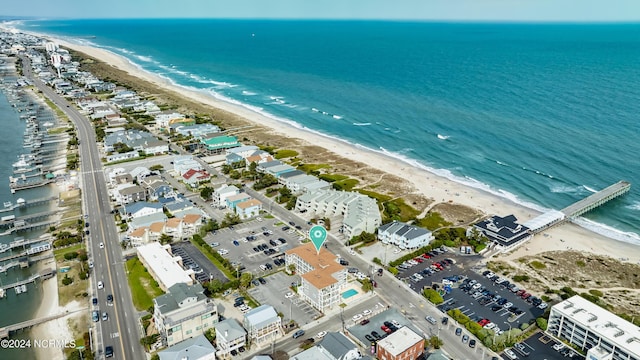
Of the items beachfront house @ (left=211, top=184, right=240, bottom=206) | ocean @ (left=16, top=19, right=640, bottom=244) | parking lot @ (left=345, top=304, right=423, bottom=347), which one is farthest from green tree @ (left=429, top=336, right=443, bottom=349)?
ocean @ (left=16, top=19, right=640, bottom=244)

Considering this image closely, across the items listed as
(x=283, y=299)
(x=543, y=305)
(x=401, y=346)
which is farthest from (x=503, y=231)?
(x=283, y=299)

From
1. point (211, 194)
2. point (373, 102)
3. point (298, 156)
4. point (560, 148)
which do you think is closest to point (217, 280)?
point (211, 194)

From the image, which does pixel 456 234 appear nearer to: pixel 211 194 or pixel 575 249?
pixel 575 249

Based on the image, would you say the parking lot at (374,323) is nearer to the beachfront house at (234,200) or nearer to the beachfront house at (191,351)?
the beachfront house at (191,351)

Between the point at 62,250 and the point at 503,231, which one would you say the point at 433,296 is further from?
the point at 62,250

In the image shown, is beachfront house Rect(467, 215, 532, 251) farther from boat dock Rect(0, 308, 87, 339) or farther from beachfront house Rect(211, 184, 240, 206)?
boat dock Rect(0, 308, 87, 339)
